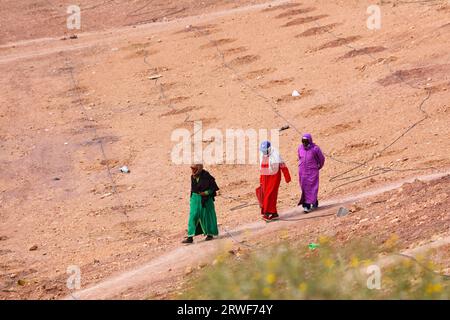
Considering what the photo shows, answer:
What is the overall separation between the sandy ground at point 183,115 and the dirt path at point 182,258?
46cm

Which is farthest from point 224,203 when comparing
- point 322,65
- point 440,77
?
point 322,65

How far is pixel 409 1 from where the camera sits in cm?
2809

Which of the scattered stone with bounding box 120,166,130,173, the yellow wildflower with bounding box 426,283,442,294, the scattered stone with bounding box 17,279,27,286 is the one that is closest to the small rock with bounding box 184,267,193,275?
the scattered stone with bounding box 17,279,27,286

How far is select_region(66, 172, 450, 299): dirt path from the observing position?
12.4 metres

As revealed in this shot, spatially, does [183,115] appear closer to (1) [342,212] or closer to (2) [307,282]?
(1) [342,212]

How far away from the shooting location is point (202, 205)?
14188 millimetres

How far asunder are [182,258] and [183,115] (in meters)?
10.8

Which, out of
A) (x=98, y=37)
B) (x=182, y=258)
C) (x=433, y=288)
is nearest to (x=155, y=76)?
(x=98, y=37)

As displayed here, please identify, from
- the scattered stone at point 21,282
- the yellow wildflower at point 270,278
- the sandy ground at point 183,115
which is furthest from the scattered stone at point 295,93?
the yellow wildflower at point 270,278

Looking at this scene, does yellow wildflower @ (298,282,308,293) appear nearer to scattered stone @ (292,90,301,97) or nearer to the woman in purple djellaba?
the woman in purple djellaba

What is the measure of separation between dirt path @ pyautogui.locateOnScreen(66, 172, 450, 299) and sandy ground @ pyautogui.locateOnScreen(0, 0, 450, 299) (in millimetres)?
456

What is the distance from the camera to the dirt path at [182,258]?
12430 millimetres
